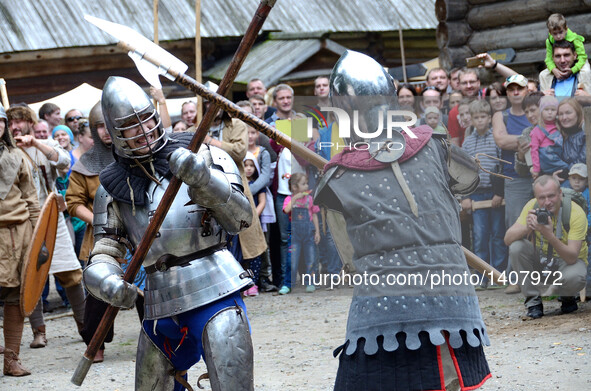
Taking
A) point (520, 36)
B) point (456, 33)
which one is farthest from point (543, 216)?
point (456, 33)

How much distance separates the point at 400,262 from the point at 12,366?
3.58 meters

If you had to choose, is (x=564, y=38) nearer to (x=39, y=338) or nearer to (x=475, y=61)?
(x=475, y=61)

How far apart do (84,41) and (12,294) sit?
7447 mm

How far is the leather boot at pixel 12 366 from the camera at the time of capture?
234 inches

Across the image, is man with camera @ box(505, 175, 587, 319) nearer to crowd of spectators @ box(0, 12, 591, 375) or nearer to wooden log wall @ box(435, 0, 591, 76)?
crowd of spectators @ box(0, 12, 591, 375)

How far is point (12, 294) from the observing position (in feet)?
19.9

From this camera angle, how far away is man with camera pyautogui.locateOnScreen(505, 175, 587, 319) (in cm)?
604

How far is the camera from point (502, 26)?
1037 cm

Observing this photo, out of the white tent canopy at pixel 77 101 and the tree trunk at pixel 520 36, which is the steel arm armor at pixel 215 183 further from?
the white tent canopy at pixel 77 101

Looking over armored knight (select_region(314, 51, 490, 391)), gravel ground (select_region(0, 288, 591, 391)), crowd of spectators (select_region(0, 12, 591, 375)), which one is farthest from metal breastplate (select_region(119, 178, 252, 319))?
gravel ground (select_region(0, 288, 591, 391))

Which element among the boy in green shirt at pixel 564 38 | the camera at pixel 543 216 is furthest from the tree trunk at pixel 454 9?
the camera at pixel 543 216

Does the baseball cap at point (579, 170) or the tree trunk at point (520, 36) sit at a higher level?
the tree trunk at point (520, 36)

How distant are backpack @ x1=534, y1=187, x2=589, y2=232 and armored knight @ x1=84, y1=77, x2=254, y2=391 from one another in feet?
9.74

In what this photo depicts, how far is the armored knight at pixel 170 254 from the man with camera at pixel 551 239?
2.73 m
